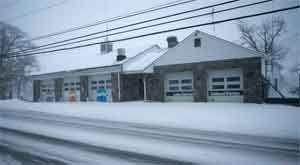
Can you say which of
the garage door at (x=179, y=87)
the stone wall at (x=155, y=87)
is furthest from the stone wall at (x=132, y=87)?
the garage door at (x=179, y=87)

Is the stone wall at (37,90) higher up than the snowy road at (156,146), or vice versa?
the stone wall at (37,90)

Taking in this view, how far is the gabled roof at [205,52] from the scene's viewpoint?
1717 cm

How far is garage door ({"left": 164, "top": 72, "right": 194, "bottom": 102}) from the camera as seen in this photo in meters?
19.6

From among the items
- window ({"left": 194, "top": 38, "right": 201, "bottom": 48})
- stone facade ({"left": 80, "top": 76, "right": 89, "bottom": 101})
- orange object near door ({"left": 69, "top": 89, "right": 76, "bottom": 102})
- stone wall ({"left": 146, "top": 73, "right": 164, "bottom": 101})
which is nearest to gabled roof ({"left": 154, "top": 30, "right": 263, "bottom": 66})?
window ({"left": 194, "top": 38, "right": 201, "bottom": 48})

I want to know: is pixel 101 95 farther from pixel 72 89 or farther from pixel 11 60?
pixel 11 60

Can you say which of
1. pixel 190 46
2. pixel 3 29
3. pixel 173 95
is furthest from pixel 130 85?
pixel 3 29

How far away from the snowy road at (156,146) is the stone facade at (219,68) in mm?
10303

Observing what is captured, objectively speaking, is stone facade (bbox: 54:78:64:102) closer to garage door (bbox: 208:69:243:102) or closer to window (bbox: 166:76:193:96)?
window (bbox: 166:76:193:96)

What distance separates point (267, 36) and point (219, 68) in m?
23.8

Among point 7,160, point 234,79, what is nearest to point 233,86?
point 234,79

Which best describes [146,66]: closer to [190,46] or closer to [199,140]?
[190,46]

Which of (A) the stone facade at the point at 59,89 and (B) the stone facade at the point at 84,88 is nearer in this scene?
(B) the stone facade at the point at 84,88

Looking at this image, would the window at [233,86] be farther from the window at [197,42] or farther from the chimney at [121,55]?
the chimney at [121,55]

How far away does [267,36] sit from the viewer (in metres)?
35.4
